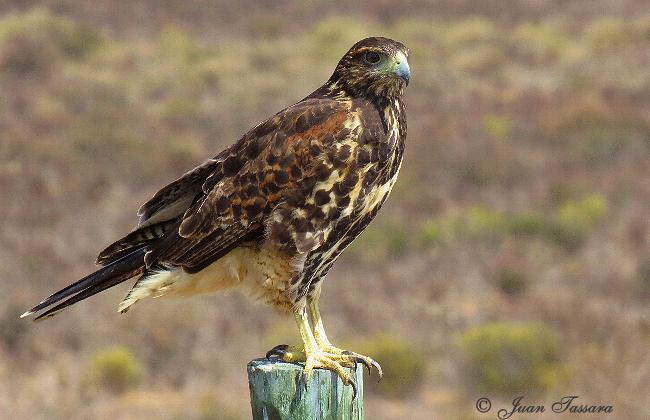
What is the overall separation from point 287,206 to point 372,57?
2.51 feet

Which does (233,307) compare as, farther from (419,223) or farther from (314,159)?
(314,159)

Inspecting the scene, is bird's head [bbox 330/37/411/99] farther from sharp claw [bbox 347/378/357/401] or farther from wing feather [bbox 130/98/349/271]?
sharp claw [bbox 347/378/357/401]

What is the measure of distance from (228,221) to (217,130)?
21.4m

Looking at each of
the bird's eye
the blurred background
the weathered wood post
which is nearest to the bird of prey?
the bird's eye

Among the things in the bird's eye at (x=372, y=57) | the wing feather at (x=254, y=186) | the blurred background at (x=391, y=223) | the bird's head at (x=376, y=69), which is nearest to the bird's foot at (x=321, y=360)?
the wing feather at (x=254, y=186)

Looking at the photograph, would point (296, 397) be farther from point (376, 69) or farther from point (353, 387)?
point (376, 69)

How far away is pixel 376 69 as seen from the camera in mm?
5086

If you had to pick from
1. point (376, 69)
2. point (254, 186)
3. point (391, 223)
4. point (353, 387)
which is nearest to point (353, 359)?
point (353, 387)

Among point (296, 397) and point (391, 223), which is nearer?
point (296, 397)

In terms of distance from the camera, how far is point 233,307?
14094mm

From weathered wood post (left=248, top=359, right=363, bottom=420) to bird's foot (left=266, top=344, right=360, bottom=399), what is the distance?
1.9 inches

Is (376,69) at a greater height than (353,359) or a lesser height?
greater

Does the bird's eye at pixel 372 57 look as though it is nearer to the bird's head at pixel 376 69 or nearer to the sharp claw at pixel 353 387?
the bird's head at pixel 376 69

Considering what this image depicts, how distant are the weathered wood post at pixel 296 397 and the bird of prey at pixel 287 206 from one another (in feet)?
0.41
